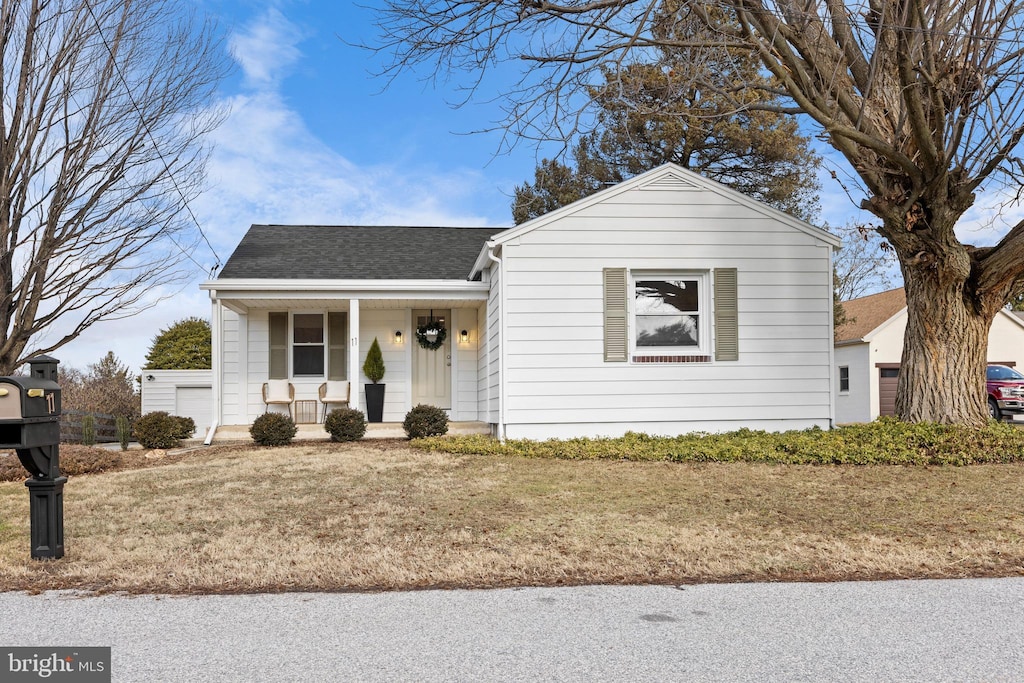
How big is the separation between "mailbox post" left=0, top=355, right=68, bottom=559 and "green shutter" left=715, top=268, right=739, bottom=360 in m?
8.81

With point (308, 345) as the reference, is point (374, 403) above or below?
below

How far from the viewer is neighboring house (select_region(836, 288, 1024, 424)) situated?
72.3 ft

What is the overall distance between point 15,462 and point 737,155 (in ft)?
60.7

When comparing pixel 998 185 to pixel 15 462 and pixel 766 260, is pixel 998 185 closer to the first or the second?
pixel 766 260

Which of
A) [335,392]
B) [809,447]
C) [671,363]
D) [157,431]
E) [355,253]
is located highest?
[355,253]

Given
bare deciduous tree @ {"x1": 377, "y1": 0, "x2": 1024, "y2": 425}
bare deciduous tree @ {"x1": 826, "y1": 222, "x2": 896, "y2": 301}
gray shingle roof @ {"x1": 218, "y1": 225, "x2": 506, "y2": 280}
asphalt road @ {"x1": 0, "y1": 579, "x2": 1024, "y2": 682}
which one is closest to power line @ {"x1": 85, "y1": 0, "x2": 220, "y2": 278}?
gray shingle roof @ {"x1": 218, "y1": 225, "x2": 506, "y2": 280}

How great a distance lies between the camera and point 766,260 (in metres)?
11.6

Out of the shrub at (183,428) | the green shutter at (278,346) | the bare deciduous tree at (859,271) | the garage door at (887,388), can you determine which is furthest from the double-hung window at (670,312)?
the bare deciduous tree at (859,271)

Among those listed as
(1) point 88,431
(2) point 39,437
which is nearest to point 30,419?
(2) point 39,437

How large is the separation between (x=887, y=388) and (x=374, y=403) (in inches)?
619

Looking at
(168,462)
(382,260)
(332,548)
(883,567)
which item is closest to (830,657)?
(883,567)

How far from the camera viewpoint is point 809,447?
9.93m

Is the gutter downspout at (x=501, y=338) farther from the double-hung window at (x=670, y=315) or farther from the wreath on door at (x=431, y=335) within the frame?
the wreath on door at (x=431, y=335)

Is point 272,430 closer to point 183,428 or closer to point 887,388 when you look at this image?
point 183,428
